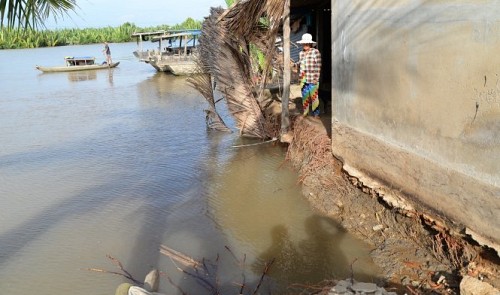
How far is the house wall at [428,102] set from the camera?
11.2 feet

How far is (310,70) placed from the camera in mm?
7617

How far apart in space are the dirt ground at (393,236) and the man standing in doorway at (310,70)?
1093 mm

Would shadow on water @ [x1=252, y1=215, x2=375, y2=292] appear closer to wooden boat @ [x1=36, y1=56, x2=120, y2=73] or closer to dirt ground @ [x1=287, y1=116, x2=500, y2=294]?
dirt ground @ [x1=287, y1=116, x2=500, y2=294]

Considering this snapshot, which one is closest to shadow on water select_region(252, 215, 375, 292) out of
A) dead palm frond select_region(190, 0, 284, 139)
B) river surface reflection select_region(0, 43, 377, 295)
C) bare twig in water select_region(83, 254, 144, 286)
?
river surface reflection select_region(0, 43, 377, 295)

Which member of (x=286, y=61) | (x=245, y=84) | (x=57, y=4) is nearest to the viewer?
(x=57, y=4)

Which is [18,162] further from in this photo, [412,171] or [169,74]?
[169,74]

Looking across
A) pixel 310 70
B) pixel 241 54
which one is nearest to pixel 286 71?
pixel 310 70

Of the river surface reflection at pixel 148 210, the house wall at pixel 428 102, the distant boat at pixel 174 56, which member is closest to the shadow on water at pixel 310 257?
the river surface reflection at pixel 148 210

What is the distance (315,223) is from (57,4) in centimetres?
398

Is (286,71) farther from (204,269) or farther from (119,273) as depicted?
(119,273)

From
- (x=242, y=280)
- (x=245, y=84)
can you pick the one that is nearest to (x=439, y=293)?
(x=242, y=280)

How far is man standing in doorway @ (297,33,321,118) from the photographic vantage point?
7543 millimetres

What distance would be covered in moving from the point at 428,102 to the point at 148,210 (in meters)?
4.22

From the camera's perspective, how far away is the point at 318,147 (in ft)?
21.9
